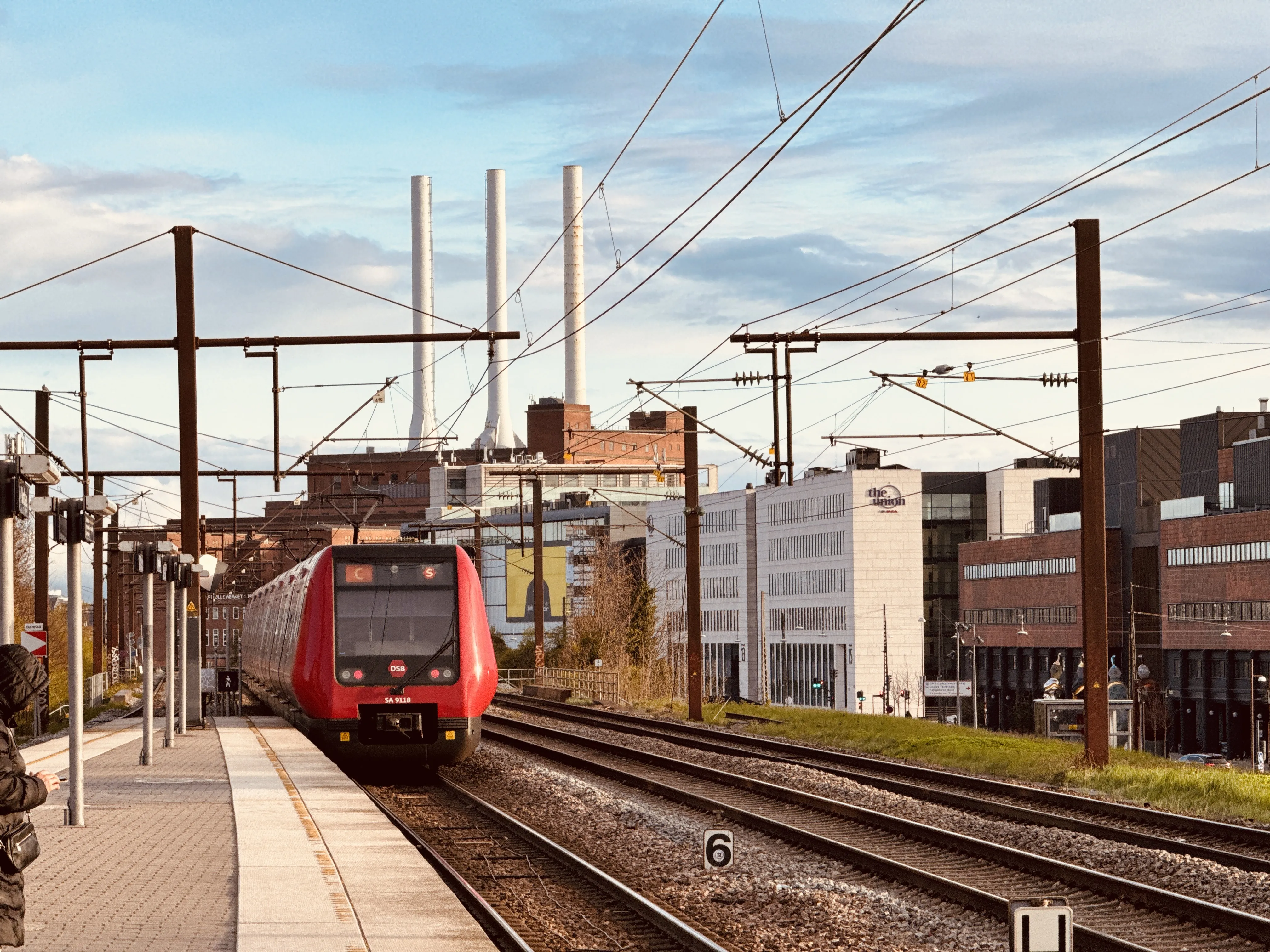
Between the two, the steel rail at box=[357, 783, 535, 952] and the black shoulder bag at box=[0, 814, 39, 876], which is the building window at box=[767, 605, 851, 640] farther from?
the black shoulder bag at box=[0, 814, 39, 876]

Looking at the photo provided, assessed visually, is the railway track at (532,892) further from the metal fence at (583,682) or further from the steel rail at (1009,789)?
the metal fence at (583,682)

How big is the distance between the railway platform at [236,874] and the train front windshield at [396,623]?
1.93 metres

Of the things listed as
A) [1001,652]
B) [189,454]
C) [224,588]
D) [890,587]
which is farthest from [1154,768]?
[890,587]

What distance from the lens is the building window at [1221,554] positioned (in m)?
97.6

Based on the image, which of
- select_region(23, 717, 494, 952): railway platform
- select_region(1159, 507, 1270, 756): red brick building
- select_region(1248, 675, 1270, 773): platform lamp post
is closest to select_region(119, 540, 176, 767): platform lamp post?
select_region(23, 717, 494, 952): railway platform

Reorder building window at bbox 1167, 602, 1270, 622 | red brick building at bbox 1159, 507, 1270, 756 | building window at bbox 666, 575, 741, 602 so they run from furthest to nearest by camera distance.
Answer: building window at bbox 666, 575, 741, 602 < building window at bbox 1167, 602, 1270, 622 < red brick building at bbox 1159, 507, 1270, 756

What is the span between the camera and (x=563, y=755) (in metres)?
28.6

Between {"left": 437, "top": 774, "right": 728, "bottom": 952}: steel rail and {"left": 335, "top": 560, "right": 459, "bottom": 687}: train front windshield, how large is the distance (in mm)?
2974

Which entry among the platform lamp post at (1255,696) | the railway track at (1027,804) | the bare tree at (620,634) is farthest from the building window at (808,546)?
the railway track at (1027,804)

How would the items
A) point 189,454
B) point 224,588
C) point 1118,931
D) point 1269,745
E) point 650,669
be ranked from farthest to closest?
point 224,588 → point 1269,745 → point 650,669 → point 189,454 → point 1118,931

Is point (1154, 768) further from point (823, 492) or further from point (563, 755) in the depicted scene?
point (823, 492)

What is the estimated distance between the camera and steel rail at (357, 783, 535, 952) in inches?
457

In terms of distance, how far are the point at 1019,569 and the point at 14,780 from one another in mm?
122346

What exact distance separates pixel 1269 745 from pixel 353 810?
235 ft
